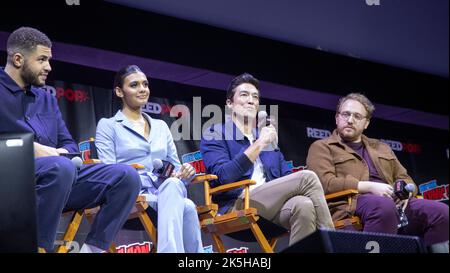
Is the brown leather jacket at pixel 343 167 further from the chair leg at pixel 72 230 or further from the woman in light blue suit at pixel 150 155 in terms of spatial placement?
the chair leg at pixel 72 230

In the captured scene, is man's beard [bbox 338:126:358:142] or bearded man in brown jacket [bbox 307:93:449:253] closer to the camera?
bearded man in brown jacket [bbox 307:93:449:253]

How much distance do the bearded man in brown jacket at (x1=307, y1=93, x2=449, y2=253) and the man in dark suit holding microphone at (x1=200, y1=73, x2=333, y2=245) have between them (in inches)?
10.7

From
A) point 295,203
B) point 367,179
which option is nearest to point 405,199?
point 367,179

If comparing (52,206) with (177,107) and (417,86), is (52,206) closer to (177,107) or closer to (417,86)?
(177,107)

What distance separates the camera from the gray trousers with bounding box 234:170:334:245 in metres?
3.68

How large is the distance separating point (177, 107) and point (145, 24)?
58 centimetres

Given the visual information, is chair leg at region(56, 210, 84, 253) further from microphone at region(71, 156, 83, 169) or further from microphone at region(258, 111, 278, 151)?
microphone at region(258, 111, 278, 151)

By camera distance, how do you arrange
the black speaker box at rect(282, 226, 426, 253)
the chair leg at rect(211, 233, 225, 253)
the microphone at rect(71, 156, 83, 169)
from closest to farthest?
1. the black speaker box at rect(282, 226, 426, 253)
2. the microphone at rect(71, 156, 83, 169)
3. the chair leg at rect(211, 233, 225, 253)

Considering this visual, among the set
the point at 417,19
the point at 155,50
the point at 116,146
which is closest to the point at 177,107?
the point at 155,50

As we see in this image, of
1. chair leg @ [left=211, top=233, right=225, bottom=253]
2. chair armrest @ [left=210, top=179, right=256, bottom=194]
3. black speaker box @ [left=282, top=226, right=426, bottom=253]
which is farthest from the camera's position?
chair leg @ [left=211, top=233, right=225, bottom=253]

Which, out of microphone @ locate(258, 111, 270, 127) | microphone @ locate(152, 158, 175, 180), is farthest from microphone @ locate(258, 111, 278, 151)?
microphone @ locate(152, 158, 175, 180)

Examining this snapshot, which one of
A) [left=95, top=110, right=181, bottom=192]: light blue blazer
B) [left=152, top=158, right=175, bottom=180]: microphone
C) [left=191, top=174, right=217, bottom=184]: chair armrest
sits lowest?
[left=191, top=174, right=217, bottom=184]: chair armrest
